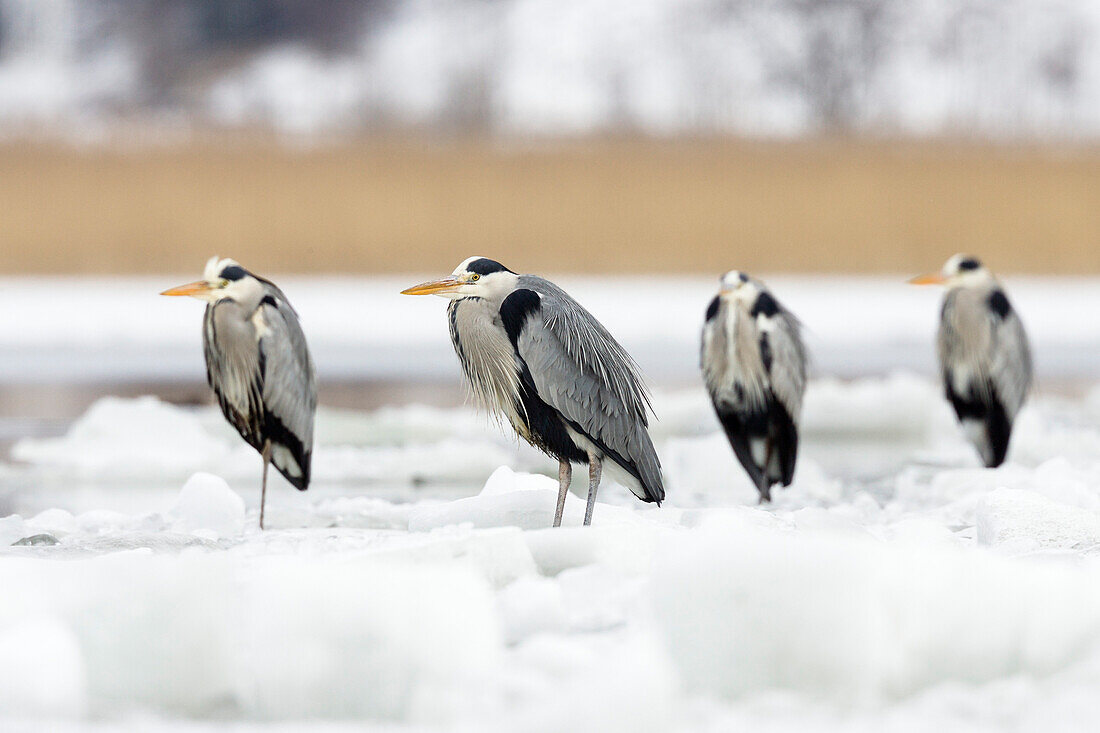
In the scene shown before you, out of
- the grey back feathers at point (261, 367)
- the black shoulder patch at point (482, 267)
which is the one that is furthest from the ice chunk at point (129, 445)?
the black shoulder patch at point (482, 267)

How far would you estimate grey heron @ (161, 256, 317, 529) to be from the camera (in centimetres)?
499

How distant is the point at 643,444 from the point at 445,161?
14.1 m

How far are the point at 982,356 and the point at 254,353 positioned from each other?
334 cm

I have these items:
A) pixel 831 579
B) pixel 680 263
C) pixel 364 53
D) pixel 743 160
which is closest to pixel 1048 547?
pixel 831 579

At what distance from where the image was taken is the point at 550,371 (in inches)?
167

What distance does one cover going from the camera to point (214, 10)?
1441 inches

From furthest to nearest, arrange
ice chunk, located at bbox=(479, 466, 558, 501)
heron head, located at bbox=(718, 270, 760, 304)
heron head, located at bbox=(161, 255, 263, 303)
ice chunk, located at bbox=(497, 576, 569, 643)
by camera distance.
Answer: heron head, located at bbox=(718, 270, 760, 304), heron head, located at bbox=(161, 255, 263, 303), ice chunk, located at bbox=(479, 466, 558, 501), ice chunk, located at bbox=(497, 576, 569, 643)

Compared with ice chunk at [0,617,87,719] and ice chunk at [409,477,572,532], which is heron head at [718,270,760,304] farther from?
ice chunk at [0,617,87,719]

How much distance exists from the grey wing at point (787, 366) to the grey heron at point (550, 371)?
141 centimetres

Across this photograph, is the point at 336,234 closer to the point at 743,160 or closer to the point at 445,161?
the point at 445,161

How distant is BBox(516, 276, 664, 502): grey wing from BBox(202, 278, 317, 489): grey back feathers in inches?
44.2

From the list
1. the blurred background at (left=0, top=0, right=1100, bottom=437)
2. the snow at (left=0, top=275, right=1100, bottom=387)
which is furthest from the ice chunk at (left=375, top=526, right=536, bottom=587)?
the snow at (left=0, top=275, right=1100, bottom=387)

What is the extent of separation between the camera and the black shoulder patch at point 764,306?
578 centimetres

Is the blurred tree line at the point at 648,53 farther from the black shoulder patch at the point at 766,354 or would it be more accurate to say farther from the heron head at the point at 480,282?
the heron head at the point at 480,282
